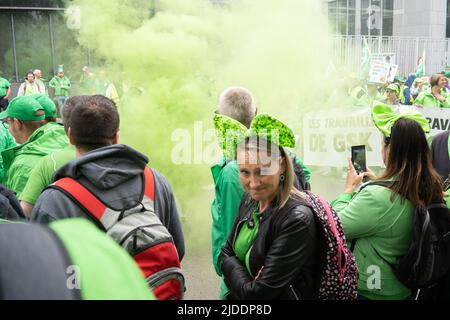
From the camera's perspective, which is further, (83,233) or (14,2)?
(14,2)

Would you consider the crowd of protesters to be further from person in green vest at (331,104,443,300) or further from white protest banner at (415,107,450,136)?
white protest banner at (415,107,450,136)

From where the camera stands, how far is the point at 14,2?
61.8 ft

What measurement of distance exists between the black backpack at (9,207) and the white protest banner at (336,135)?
4911 mm

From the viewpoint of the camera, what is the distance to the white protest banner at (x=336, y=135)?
21.6 feet

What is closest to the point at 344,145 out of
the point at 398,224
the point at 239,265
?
the point at 398,224

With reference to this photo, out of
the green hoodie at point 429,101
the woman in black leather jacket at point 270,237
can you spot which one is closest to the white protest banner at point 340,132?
the green hoodie at point 429,101

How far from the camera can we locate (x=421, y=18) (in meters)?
26.4

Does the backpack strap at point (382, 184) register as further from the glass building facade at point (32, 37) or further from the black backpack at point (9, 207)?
the glass building facade at point (32, 37)

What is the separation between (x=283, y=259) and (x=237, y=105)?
1.53m

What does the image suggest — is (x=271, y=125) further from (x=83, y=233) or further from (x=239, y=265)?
(x=83, y=233)

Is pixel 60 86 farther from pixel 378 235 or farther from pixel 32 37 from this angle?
pixel 378 235

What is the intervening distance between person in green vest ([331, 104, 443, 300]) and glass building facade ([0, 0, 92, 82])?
1797cm

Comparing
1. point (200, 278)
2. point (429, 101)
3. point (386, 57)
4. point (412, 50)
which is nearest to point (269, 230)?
point (200, 278)

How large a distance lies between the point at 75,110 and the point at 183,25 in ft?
10.2
